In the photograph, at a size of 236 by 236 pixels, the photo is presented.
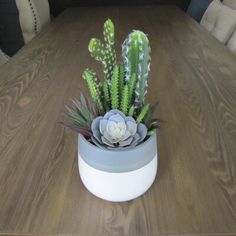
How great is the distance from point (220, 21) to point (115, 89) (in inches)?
57.8

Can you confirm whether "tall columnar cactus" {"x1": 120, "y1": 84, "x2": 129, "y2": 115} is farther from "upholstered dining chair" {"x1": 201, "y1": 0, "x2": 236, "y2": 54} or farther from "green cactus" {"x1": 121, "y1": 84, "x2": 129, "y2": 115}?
"upholstered dining chair" {"x1": 201, "y1": 0, "x2": 236, "y2": 54}

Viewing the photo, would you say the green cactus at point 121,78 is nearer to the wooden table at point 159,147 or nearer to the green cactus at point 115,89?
the green cactus at point 115,89

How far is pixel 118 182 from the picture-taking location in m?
0.50

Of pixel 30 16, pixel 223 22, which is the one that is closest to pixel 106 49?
pixel 223 22

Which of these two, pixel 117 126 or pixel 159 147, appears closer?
pixel 117 126

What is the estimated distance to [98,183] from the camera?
0.51 m

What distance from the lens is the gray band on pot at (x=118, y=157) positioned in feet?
1.55

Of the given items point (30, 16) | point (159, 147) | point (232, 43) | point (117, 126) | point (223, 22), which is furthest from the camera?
point (30, 16)

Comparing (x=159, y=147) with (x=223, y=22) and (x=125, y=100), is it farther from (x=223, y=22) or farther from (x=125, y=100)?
(x=223, y=22)

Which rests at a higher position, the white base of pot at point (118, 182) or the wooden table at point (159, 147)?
the white base of pot at point (118, 182)

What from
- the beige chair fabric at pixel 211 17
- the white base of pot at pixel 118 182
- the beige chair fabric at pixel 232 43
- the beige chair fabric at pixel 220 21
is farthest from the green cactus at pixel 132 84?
the beige chair fabric at pixel 211 17

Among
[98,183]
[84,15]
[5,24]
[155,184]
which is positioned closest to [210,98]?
[155,184]

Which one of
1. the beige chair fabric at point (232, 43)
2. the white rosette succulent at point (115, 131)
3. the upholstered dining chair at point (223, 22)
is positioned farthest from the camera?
the upholstered dining chair at point (223, 22)

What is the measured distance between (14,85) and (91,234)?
70cm
